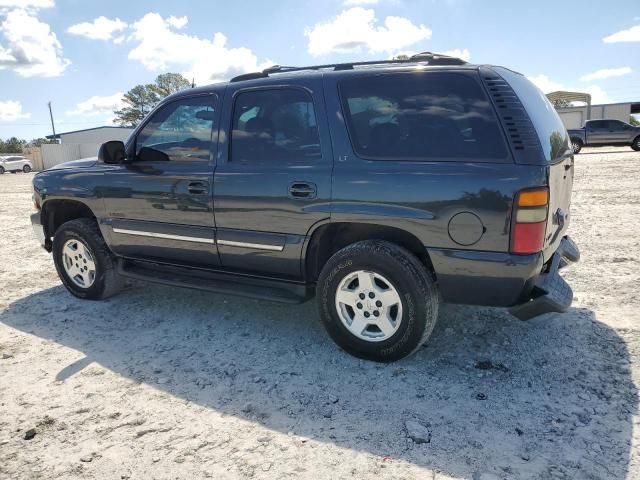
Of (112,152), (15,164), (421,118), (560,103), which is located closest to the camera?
(421,118)

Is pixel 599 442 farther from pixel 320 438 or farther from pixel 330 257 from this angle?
pixel 330 257

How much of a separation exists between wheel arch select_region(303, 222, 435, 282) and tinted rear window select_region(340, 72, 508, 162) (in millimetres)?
485

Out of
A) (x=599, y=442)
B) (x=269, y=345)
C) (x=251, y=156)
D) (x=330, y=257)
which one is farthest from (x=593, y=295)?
(x=251, y=156)

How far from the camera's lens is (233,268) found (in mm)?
3812

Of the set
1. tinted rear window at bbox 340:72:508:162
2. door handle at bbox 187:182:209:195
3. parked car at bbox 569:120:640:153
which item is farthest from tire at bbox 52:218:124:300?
parked car at bbox 569:120:640:153

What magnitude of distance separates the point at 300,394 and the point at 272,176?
146 cm

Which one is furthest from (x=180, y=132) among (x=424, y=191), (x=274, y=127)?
(x=424, y=191)

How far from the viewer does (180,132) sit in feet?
13.0

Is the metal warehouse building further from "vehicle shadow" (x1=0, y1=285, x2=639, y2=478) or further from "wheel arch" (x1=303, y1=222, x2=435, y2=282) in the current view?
"wheel arch" (x1=303, y1=222, x2=435, y2=282)

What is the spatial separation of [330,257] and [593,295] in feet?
8.15

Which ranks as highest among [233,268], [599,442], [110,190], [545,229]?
[110,190]

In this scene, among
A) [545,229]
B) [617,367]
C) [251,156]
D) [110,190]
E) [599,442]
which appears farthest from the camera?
[110,190]

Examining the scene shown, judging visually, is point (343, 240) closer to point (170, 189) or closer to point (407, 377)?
point (407, 377)

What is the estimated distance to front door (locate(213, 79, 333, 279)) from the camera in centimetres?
330
